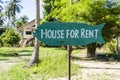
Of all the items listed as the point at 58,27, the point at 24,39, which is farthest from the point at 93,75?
the point at 24,39

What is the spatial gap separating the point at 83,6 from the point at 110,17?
6.47ft

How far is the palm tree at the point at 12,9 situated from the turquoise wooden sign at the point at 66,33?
5792cm

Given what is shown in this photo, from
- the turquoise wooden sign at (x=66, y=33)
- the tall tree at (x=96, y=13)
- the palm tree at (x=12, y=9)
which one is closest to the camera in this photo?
the turquoise wooden sign at (x=66, y=33)

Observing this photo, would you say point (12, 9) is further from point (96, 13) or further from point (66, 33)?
point (66, 33)

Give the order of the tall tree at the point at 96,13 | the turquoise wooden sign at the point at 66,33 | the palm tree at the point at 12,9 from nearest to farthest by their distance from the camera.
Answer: the turquoise wooden sign at the point at 66,33 < the tall tree at the point at 96,13 < the palm tree at the point at 12,9

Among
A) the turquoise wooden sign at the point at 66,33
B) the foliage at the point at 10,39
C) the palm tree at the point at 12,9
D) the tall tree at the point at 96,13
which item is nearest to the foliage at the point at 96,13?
the tall tree at the point at 96,13

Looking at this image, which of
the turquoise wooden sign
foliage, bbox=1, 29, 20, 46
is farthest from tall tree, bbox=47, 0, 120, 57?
foliage, bbox=1, 29, 20, 46

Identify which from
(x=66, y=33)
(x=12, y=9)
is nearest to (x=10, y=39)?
(x=12, y=9)

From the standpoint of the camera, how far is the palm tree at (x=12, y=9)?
6281cm

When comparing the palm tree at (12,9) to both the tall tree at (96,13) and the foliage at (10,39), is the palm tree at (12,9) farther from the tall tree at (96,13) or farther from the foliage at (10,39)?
the tall tree at (96,13)

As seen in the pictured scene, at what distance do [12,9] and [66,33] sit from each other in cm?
5952

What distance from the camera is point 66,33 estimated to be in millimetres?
5465

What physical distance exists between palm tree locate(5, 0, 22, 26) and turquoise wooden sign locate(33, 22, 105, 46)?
190ft

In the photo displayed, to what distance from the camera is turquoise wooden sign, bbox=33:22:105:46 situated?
17.7ft
